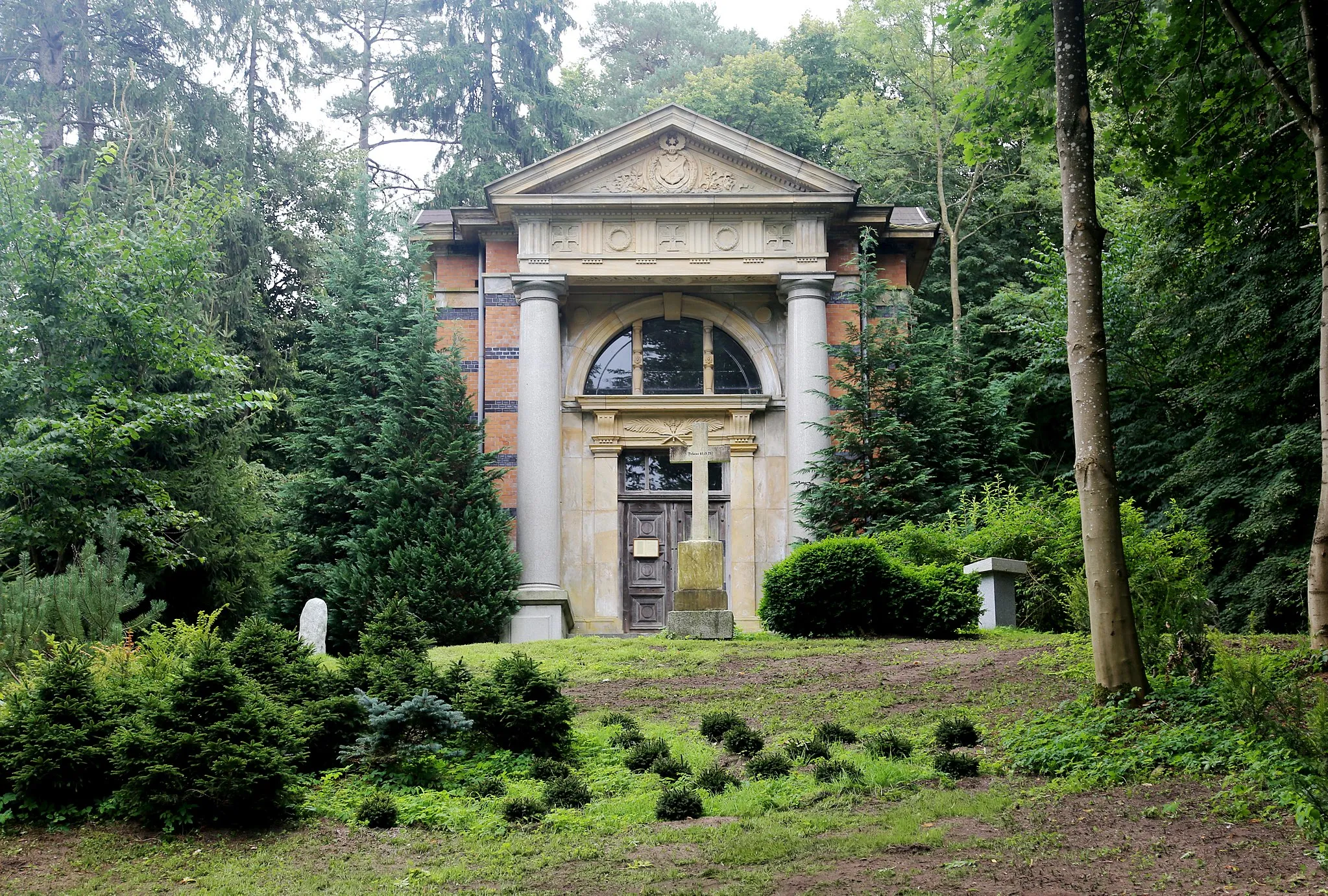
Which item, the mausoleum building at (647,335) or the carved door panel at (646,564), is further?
the carved door panel at (646,564)

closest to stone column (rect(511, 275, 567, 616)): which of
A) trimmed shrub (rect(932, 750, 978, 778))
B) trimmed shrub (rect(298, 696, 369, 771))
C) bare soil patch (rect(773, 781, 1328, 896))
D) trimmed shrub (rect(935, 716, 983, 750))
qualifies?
trimmed shrub (rect(298, 696, 369, 771))

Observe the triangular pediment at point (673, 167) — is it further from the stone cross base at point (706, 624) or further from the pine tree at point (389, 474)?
the stone cross base at point (706, 624)

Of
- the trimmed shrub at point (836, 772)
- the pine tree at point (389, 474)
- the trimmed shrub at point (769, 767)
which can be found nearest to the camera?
the trimmed shrub at point (836, 772)

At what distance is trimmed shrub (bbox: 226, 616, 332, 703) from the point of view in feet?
28.6

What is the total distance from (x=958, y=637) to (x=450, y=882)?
29.3 ft

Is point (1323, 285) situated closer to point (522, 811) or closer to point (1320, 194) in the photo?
point (1320, 194)

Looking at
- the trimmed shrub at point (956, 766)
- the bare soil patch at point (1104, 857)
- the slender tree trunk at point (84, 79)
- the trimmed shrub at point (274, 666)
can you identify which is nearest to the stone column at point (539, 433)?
the trimmed shrub at point (274, 666)

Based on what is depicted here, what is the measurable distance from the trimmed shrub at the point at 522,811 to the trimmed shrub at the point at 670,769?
95 cm

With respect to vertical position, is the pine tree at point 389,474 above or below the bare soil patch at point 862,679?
above

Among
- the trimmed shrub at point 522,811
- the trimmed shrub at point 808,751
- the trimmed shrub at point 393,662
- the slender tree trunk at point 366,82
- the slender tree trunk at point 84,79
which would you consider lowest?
the trimmed shrub at point 522,811

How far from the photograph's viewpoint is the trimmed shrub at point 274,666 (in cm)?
873

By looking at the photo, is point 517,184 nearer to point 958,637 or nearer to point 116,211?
point 116,211

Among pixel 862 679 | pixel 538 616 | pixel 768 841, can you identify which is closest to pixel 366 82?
pixel 538 616

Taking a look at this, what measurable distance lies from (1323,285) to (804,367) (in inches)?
526
